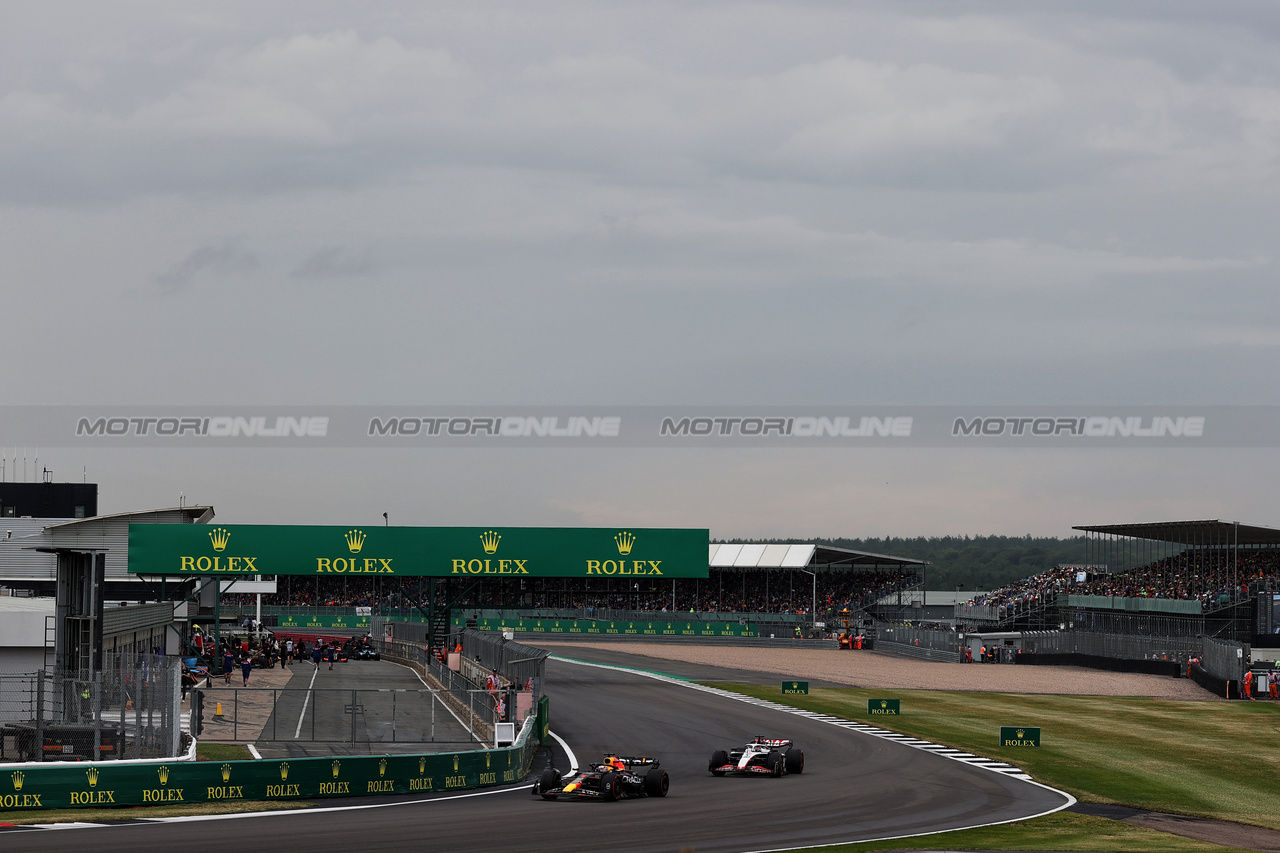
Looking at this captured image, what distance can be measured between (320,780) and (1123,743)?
21.6 meters

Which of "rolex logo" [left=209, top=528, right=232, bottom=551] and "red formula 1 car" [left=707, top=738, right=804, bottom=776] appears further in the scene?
"rolex logo" [left=209, top=528, right=232, bottom=551]

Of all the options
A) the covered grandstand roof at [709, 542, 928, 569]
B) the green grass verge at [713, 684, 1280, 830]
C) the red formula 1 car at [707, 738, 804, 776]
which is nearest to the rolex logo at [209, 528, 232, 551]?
the green grass verge at [713, 684, 1280, 830]

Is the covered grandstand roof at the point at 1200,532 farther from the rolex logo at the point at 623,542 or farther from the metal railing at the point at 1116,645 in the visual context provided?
the rolex logo at the point at 623,542

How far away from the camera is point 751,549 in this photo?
10494 cm

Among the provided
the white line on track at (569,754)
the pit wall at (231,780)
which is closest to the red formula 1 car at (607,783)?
the pit wall at (231,780)

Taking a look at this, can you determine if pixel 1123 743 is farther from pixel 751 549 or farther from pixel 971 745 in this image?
pixel 751 549

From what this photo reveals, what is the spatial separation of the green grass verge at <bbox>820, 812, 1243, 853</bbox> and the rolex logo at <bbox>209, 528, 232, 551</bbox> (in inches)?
1249

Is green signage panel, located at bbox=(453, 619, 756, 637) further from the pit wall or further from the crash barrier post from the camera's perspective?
the pit wall

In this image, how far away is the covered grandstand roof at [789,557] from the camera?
100500 mm

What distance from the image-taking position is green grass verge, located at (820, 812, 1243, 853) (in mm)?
18688

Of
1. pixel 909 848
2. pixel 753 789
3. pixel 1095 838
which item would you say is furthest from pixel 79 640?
pixel 1095 838

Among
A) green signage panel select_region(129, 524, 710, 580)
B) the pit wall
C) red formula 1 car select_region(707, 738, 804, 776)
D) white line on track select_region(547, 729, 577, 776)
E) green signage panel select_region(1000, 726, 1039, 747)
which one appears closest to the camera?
the pit wall

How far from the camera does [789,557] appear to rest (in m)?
102

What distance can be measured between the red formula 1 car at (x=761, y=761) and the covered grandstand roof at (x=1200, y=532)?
153 feet
